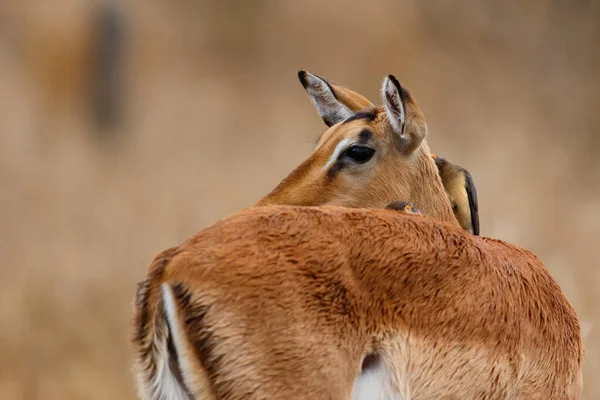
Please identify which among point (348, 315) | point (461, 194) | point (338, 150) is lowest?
point (348, 315)

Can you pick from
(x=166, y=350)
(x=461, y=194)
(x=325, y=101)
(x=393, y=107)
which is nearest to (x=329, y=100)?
(x=325, y=101)

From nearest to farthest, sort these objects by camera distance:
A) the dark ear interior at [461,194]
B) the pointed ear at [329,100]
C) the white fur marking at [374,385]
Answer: the white fur marking at [374,385] < the dark ear interior at [461,194] < the pointed ear at [329,100]

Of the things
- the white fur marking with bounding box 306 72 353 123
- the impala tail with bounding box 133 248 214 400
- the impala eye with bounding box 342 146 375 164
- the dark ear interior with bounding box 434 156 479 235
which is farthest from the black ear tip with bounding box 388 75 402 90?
the impala tail with bounding box 133 248 214 400

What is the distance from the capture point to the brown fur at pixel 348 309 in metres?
2.12

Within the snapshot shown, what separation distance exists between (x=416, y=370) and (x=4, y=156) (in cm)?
396

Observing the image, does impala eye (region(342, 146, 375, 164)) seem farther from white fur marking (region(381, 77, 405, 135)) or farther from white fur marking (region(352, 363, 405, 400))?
white fur marking (region(352, 363, 405, 400))

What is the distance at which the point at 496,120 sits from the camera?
764 centimetres

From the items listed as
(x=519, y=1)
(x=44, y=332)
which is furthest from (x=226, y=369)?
(x=519, y=1)

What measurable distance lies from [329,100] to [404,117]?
0.63 metres

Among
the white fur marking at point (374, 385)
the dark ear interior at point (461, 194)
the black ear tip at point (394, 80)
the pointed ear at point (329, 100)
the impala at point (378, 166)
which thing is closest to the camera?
the white fur marking at point (374, 385)

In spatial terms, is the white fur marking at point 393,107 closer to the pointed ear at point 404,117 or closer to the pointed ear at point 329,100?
the pointed ear at point 404,117

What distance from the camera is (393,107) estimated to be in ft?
11.9

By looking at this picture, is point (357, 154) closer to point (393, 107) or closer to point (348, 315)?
point (393, 107)

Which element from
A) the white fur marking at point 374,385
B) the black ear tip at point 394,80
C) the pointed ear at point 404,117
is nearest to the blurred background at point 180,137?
the pointed ear at point 404,117
